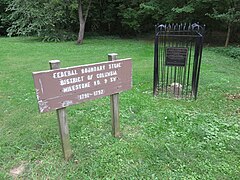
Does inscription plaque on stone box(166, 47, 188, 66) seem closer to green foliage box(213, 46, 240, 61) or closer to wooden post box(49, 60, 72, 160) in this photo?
wooden post box(49, 60, 72, 160)

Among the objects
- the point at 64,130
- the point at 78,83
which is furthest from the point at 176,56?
the point at 64,130

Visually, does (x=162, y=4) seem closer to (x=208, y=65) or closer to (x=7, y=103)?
(x=208, y=65)

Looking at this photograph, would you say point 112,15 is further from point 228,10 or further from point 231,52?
point 231,52

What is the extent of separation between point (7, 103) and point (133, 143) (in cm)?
271

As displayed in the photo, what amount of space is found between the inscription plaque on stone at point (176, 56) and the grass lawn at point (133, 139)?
734 millimetres

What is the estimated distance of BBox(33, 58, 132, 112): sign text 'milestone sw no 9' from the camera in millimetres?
2008

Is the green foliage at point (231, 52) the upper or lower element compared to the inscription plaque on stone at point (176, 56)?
lower

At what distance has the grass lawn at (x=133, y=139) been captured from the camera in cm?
224

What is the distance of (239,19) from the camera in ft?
31.0

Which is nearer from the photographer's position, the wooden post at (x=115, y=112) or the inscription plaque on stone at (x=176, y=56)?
the wooden post at (x=115, y=112)

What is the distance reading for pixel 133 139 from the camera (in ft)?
9.17

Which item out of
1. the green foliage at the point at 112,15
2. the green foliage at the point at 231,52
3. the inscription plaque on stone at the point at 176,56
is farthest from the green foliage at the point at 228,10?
the inscription plaque on stone at the point at 176,56

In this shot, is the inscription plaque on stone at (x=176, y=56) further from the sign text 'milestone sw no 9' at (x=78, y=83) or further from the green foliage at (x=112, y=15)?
the green foliage at (x=112, y=15)

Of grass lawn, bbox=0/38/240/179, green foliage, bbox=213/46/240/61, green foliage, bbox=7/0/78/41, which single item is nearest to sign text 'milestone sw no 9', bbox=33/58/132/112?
grass lawn, bbox=0/38/240/179
